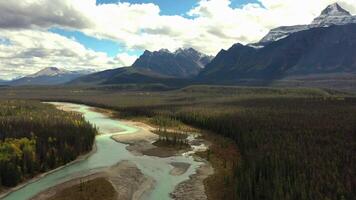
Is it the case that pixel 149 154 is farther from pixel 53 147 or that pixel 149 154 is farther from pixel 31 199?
pixel 31 199

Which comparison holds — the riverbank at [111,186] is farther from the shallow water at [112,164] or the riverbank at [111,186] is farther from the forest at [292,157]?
the forest at [292,157]

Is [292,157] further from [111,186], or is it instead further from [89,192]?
[89,192]

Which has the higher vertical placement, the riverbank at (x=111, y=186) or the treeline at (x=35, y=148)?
the treeline at (x=35, y=148)

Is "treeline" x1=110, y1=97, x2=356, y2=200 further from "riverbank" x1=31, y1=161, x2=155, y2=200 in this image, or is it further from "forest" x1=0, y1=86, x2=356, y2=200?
"riverbank" x1=31, y1=161, x2=155, y2=200

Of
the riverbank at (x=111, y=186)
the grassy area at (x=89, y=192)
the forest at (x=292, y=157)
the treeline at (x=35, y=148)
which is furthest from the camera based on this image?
the treeline at (x=35, y=148)

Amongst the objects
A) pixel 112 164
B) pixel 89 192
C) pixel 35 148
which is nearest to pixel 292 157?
pixel 89 192

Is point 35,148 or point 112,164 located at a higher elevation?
point 35,148

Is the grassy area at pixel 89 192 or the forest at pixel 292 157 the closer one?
the forest at pixel 292 157

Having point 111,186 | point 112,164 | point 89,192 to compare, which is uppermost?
point 89,192

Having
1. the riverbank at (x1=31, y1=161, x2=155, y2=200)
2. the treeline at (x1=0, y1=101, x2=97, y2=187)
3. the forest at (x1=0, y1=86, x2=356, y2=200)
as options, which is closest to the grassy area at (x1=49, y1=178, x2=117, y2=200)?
the riverbank at (x1=31, y1=161, x2=155, y2=200)

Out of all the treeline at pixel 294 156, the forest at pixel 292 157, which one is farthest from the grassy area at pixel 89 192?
the treeline at pixel 294 156

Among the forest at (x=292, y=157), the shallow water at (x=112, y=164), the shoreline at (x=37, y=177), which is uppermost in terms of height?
the forest at (x=292, y=157)

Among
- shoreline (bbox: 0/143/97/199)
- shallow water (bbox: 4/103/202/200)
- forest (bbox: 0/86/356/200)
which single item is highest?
forest (bbox: 0/86/356/200)
